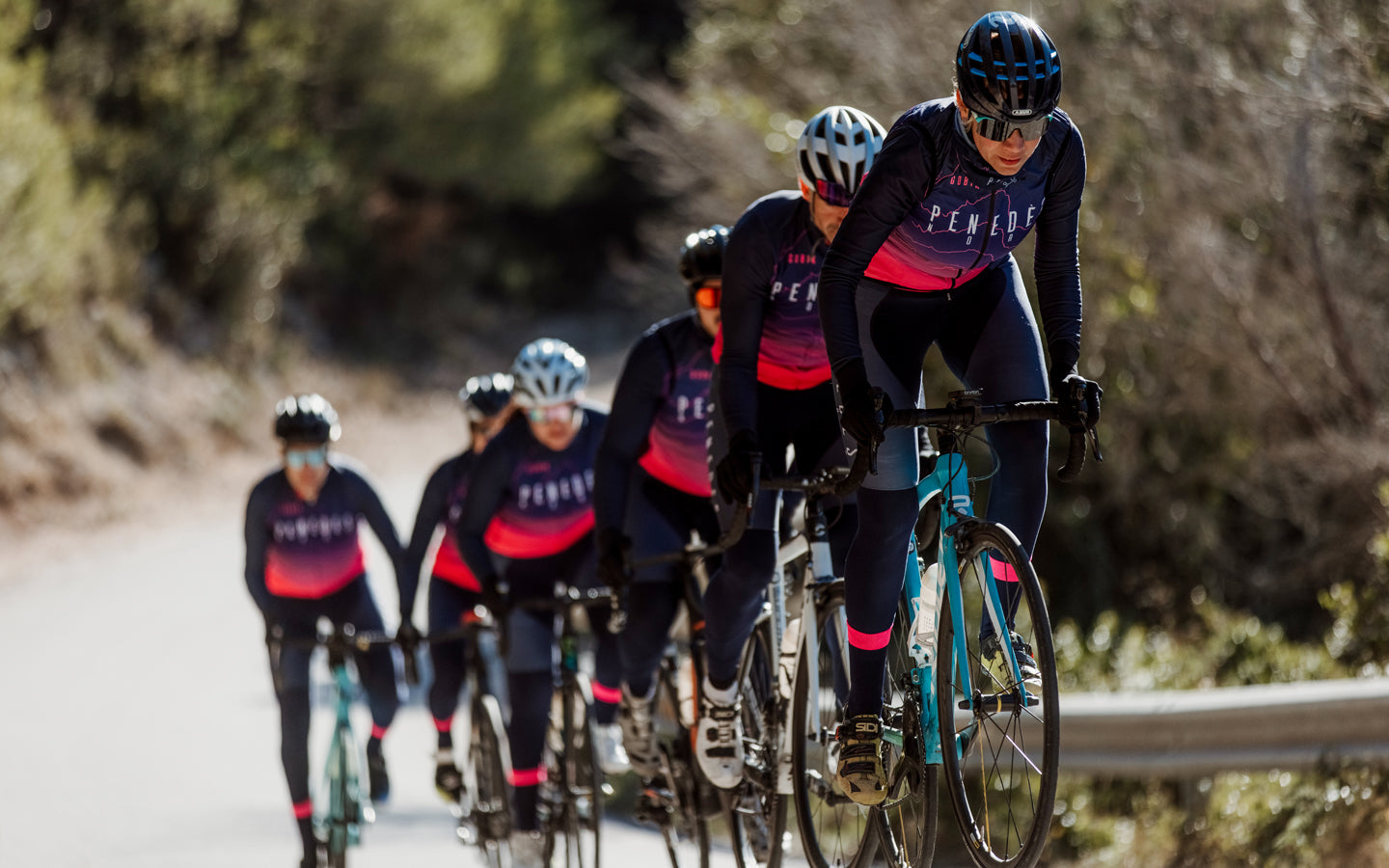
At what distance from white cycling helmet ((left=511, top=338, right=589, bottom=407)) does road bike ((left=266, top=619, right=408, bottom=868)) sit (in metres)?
1.49

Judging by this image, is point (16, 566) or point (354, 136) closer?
point (16, 566)

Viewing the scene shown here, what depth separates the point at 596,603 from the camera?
7.64 metres

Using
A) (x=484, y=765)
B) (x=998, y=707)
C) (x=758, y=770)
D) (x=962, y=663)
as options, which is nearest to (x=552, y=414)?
(x=484, y=765)

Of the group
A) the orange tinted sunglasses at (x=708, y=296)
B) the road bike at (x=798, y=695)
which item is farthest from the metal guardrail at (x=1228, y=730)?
the orange tinted sunglasses at (x=708, y=296)

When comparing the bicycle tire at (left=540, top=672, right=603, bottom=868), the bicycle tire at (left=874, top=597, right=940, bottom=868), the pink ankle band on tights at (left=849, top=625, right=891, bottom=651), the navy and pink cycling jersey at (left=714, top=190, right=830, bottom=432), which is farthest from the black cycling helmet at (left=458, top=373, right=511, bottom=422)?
the pink ankle band on tights at (left=849, top=625, right=891, bottom=651)

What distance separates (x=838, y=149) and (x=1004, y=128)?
0.93 meters

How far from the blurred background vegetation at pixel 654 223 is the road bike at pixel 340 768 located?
400cm

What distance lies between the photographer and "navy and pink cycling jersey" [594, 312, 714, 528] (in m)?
6.57

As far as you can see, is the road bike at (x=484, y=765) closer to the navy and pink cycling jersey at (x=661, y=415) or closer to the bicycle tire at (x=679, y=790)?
the bicycle tire at (x=679, y=790)

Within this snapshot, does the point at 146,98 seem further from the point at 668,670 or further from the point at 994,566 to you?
the point at 994,566

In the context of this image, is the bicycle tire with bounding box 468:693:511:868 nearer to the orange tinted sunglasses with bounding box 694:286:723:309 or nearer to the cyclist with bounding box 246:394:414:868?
the cyclist with bounding box 246:394:414:868

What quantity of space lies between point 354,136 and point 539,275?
834 centimetres

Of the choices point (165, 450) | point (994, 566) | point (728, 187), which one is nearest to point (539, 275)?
point (165, 450)

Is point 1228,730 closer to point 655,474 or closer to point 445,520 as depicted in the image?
point 655,474
